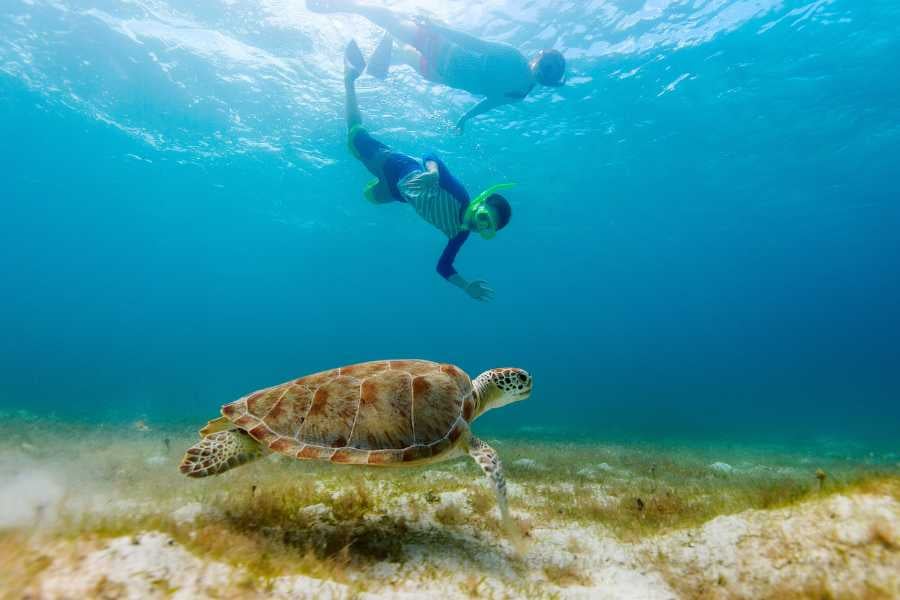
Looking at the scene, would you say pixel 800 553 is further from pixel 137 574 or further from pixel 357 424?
pixel 137 574

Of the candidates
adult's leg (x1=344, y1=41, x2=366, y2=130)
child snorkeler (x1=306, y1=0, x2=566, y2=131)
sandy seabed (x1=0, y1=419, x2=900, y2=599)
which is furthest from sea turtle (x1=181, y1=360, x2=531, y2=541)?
child snorkeler (x1=306, y1=0, x2=566, y2=131)

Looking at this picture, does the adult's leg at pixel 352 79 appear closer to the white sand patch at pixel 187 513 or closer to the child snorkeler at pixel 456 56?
the child snorkeler at pixel 456 56

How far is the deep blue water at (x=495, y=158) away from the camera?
1634cm

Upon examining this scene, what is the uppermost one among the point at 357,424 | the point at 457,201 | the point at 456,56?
the point at 456,56

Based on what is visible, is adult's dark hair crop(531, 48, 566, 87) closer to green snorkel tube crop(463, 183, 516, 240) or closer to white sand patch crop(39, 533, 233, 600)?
green snorkel tube crop(463, 183, 516, 240)

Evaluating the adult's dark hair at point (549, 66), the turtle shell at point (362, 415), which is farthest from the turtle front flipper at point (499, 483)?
the adult's dark hair at point (549, 66)

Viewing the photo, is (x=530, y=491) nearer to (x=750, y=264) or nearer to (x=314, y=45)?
(x=314, y=45)

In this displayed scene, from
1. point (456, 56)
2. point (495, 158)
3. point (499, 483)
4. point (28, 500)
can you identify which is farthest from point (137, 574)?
point (495, 158)

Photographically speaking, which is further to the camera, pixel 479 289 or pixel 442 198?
pixel 442 198

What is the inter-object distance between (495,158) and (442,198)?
19.0m

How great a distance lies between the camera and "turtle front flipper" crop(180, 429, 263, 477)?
10.8ft

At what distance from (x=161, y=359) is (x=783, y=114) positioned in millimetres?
138392

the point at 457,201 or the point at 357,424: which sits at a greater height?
the point at 457,201

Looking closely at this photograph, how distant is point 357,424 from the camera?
3355 mm
